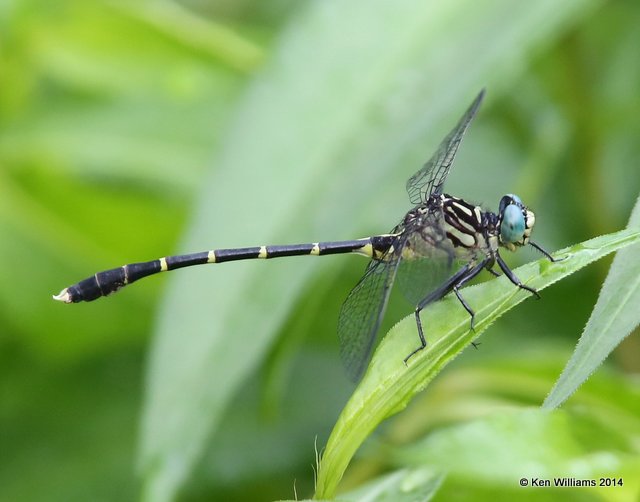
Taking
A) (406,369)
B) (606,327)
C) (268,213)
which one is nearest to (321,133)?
(268,213)

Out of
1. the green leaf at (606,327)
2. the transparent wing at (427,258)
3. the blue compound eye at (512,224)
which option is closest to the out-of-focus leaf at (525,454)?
the green leaf at (606,327)

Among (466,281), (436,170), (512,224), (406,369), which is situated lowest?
(406,369)

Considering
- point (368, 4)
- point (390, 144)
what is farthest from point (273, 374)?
point (368, 4)

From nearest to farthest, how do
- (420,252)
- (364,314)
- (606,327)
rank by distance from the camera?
1. (606,327)
2. (364,314)
3. (420,252)

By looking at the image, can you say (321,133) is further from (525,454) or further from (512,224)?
(525,454)

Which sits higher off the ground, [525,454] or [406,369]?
[406,369]

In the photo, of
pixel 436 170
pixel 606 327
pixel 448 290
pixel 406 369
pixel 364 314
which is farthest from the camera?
pixel 436 170

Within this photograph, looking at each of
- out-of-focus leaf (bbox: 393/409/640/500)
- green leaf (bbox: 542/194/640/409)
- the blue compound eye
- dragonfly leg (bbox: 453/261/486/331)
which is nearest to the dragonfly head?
the blue compound eye

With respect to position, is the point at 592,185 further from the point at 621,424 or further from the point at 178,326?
the point at 178,326
